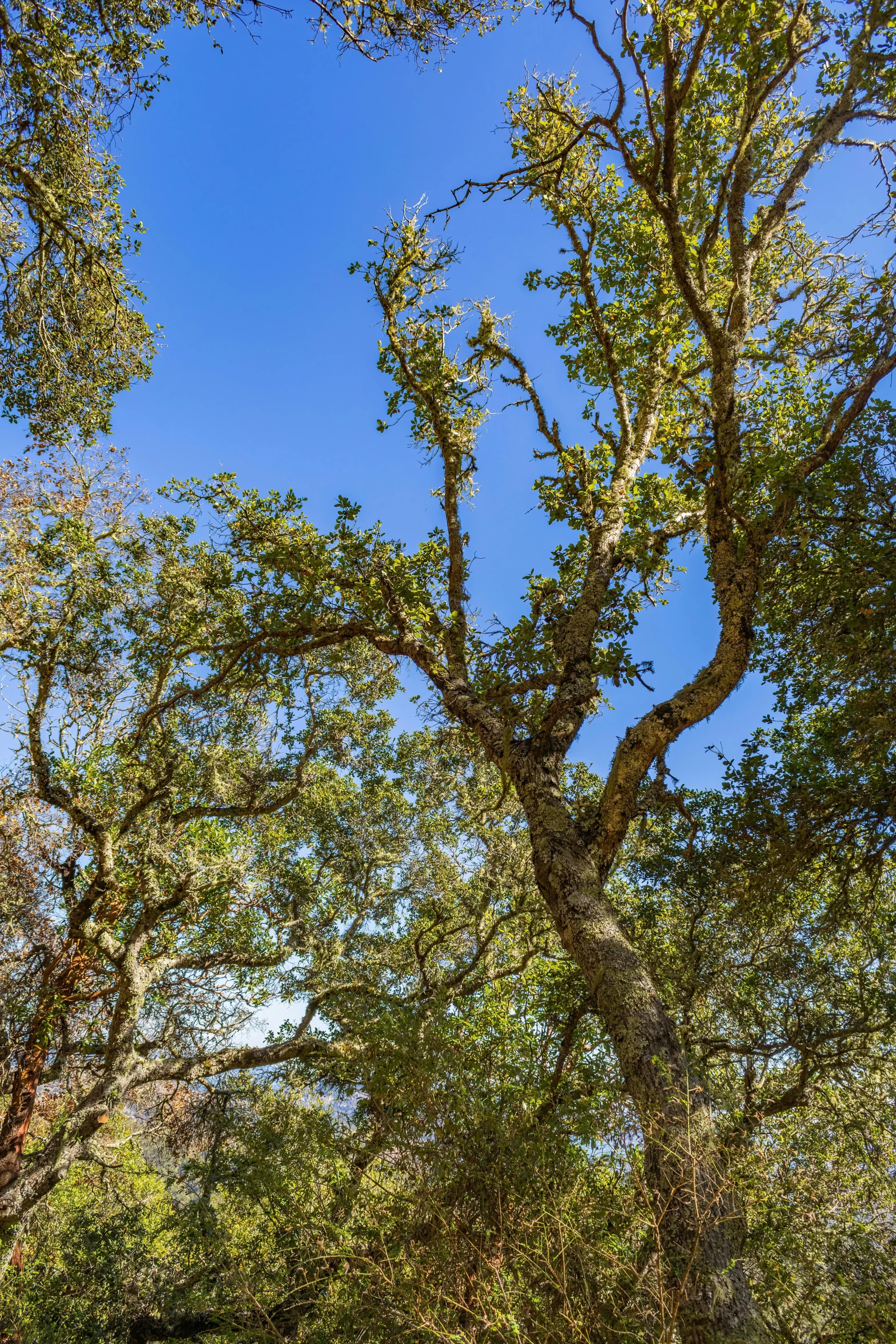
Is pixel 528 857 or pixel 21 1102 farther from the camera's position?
pixel 528 857

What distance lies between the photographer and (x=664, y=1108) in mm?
3408

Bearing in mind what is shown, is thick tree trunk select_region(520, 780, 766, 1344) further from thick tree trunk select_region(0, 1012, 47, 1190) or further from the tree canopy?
thick tree trunk select_region(0, 1012, 47, 1190)

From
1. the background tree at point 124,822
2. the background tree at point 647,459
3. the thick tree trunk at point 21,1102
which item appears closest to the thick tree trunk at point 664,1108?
the background tree at point 647,459

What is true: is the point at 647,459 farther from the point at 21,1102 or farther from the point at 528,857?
the point at 21,1102

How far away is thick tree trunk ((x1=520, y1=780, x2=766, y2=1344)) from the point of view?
2.78 m

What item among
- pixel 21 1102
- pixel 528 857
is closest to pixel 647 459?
pixel 528 857

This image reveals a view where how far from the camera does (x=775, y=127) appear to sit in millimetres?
7508

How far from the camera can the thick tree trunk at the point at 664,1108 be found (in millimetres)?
2783

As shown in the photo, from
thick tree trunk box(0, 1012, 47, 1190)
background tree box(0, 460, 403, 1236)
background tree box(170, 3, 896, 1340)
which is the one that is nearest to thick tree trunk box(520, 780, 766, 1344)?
background tree box(170, 3, 896, 1340)

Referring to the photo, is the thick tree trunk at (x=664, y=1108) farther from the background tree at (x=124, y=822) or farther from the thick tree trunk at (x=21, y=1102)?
the thick tree trunk at (x=21, y=1102)

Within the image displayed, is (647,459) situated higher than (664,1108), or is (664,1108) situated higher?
(647,459)

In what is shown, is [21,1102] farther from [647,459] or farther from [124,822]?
[647,459]

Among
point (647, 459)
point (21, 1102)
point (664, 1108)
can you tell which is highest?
point (647, 459)

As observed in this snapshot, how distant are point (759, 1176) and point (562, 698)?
3.50 m
